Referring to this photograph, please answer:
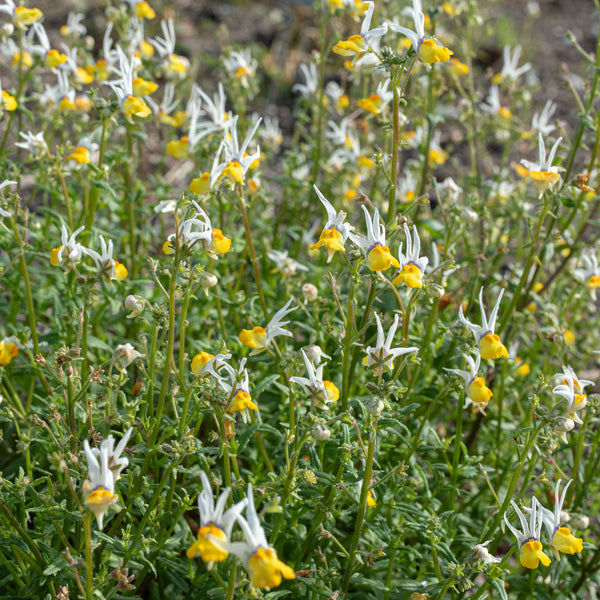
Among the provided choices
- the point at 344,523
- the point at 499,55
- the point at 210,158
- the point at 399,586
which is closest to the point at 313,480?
the point at 399,586

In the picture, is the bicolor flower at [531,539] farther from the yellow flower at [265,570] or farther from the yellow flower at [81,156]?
the yellow flower at [81,156]

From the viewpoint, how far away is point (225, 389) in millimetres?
2805

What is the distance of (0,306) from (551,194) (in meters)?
3.32

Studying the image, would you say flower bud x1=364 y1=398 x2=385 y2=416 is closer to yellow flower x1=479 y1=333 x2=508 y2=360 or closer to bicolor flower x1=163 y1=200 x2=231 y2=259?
yellow flower x1=479 y1=333 x2=508 y2=360

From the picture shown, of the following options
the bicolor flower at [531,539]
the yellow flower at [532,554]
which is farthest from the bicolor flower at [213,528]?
the yellow flower at [532,554]

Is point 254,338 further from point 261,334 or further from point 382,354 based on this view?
point 382,354

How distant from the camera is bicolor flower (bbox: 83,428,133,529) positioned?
2.29 meters

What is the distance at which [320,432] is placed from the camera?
2.55 meters

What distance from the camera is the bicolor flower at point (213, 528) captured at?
82.9 inches

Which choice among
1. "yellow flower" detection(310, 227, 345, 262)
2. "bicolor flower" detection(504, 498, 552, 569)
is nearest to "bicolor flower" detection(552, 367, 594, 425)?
"bicolor flower" detection(504, 498, 552, 569)

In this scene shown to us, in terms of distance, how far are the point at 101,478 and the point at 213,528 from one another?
47cm

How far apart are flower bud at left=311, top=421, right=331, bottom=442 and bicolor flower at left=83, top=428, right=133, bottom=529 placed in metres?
0.67

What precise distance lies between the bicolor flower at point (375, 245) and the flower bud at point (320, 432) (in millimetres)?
673

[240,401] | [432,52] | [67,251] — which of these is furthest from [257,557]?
[432,52]
